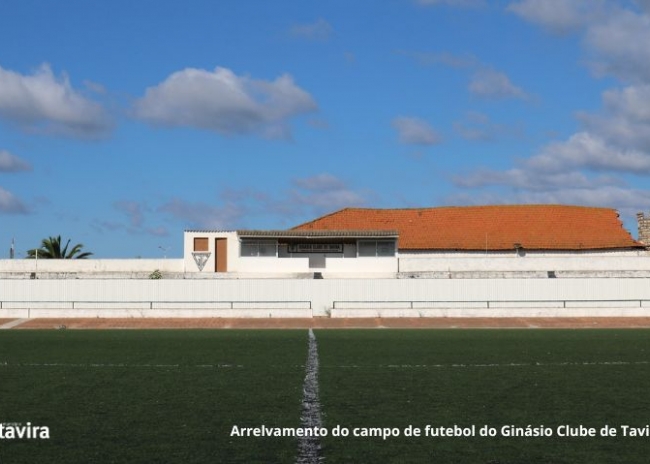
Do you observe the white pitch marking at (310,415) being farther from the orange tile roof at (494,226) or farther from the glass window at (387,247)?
the orange tile roof at (494,226)

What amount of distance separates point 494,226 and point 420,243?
5463mm

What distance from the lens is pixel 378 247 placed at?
49750 millimetres

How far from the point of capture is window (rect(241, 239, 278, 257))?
161 feet

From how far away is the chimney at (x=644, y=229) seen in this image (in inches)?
2349

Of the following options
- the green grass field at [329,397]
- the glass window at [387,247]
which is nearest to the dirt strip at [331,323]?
the green grass field at [329,397]

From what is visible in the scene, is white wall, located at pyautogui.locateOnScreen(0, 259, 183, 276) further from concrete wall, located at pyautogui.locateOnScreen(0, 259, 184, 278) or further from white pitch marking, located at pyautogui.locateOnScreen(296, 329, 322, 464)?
white pitch marking, located at pyautogui.locateOnScreen(296, 329, 322, 464)

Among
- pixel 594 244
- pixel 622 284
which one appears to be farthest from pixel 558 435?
pixel 594 244

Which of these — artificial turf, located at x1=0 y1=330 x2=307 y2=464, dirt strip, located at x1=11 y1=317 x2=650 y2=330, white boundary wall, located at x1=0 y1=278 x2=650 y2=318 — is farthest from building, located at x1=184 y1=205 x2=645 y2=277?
artificial turf, located at x1=0 y1=330 x2=307 y2=464

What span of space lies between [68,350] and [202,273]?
28.3 metres

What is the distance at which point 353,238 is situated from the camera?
49.3 m

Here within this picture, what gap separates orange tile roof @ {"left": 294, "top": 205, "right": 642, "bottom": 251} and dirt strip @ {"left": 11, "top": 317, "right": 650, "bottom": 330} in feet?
70.6

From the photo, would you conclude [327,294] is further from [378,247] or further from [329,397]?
[329,397]

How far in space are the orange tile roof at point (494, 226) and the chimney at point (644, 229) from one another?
2.10m

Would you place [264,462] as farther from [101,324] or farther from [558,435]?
[101,324]
